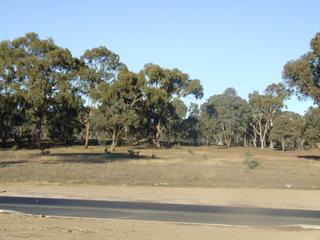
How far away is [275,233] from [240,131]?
130m

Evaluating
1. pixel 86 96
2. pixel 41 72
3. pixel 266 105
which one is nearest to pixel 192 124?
pixel 266 105

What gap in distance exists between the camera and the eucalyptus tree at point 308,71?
5216cm

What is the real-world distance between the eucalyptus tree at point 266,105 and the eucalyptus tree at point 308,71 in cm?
6069

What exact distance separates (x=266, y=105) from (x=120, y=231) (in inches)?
4354

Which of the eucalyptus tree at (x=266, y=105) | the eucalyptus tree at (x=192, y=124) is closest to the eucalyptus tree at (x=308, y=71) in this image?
the eucalyptus tree at (x=266, y=105)

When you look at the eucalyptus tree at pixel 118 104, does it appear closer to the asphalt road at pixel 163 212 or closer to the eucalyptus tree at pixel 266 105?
the eucalyptus tree at pixel 266 105

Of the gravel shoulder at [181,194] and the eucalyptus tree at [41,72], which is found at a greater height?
the eucalyptus tree at [41,72]

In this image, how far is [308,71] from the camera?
Result: 172ft

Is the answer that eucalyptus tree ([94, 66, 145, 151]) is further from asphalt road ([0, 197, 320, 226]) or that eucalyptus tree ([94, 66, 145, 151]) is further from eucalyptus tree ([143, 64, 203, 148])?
asphalt road ([0, 197, 320, 226])

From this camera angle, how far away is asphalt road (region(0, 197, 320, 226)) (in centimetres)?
1570

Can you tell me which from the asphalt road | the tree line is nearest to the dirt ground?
the asphalt road

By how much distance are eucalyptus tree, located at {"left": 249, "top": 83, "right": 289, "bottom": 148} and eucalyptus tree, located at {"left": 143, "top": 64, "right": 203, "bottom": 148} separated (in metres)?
20.2

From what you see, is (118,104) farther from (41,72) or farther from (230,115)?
(230,115)

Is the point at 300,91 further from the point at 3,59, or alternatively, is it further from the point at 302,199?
the point at 3,59
